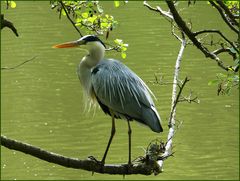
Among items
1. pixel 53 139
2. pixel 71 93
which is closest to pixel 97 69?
pixel 53 139

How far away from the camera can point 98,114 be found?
12320 mm

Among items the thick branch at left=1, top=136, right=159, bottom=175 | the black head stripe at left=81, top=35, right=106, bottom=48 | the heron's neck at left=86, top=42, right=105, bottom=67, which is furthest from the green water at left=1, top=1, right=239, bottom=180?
the thick branch at left=1, top=136, right=159, bottom=175

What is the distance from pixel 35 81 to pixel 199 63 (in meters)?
3.96

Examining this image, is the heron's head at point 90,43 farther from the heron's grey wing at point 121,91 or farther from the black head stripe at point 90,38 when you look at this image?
the heron's grey wing at point 121,91

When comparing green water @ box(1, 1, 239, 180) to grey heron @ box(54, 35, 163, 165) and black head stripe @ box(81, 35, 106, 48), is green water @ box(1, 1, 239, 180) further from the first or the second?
black head stripe @ box(81, 35, 106, 48)

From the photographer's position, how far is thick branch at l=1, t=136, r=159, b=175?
9.11 feet

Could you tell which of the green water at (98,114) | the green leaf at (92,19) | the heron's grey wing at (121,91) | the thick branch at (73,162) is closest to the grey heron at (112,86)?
the heron's grey wing at (121,91)

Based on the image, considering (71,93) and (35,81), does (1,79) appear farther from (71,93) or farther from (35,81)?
(71,93)

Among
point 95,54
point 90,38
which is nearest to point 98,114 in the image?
point 95,54

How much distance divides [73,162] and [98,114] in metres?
9.34

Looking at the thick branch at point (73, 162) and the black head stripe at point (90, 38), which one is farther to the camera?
the black head stripe at point (90, 38)

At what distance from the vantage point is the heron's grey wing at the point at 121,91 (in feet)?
12.8

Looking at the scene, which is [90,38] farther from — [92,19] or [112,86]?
[112,86]

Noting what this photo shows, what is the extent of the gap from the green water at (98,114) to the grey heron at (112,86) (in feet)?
19.2
